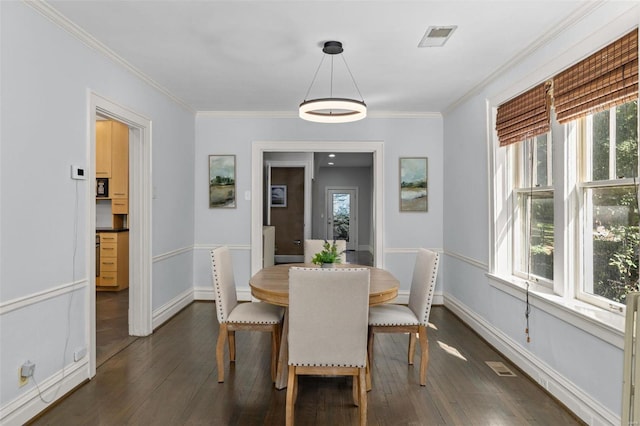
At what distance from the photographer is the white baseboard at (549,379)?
231 centimetres

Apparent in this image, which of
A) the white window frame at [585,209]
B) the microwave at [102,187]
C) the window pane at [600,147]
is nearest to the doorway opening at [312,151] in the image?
the microwave at [102,187]

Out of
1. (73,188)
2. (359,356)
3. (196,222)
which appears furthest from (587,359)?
(196,222)

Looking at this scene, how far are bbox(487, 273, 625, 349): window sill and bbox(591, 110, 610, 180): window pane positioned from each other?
0.81 metres

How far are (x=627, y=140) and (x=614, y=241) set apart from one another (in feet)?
1.92

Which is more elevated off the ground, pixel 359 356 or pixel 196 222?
pixel 196 222

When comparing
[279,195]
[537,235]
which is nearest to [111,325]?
[537,235]

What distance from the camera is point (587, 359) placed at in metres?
2.41

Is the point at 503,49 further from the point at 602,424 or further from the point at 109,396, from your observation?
the point at 109,396

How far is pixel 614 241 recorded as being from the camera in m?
2.40

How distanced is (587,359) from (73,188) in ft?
11.4

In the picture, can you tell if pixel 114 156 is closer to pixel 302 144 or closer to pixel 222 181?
pixel 222 181

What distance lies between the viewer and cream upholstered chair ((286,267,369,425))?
7.22ft

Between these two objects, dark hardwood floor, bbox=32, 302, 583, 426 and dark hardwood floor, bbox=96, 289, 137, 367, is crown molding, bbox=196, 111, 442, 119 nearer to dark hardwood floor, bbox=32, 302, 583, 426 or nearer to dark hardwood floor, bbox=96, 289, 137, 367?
dark hardwood floor, bbox=96, 289, 137, 367

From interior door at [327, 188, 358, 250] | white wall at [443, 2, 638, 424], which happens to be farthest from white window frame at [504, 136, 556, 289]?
interior door at [327, 188, 358, 250]
